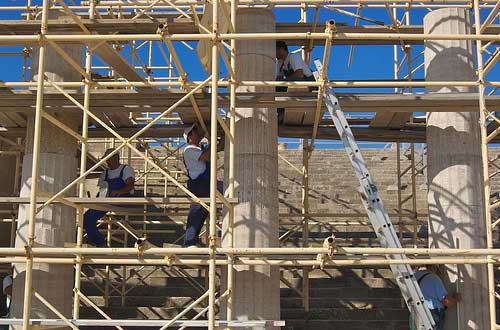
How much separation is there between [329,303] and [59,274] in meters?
4.84

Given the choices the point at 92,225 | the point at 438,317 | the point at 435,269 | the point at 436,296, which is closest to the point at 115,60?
the point at 92,225

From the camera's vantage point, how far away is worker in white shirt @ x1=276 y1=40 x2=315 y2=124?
11.5m

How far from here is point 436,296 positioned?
10.2m

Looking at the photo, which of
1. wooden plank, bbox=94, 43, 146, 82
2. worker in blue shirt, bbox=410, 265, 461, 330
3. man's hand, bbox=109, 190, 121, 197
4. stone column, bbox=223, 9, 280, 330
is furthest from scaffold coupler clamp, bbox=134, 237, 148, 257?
worker in blue shirt, bbox=410, 265, 461, 330

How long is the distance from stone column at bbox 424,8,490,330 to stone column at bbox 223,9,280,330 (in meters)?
2.32

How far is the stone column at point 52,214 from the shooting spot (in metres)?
10.7

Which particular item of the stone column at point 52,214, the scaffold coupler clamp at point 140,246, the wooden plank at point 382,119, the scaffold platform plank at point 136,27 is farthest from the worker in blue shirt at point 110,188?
the wooden plank at point 382,119

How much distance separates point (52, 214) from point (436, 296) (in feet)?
18.2

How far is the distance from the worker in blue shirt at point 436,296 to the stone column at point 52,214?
497 centimetres

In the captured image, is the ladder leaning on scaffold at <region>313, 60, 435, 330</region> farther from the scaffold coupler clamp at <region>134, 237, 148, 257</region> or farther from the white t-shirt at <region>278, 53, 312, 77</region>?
the scaffold coupler clamp at <region>134, 237, 148, 257</region>

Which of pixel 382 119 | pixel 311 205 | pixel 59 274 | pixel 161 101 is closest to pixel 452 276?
pixel 382 119

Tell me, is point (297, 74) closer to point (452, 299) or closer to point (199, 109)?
point (199, 109)

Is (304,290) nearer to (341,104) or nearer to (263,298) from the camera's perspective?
(263,298)

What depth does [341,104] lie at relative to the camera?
10133 millimetres
